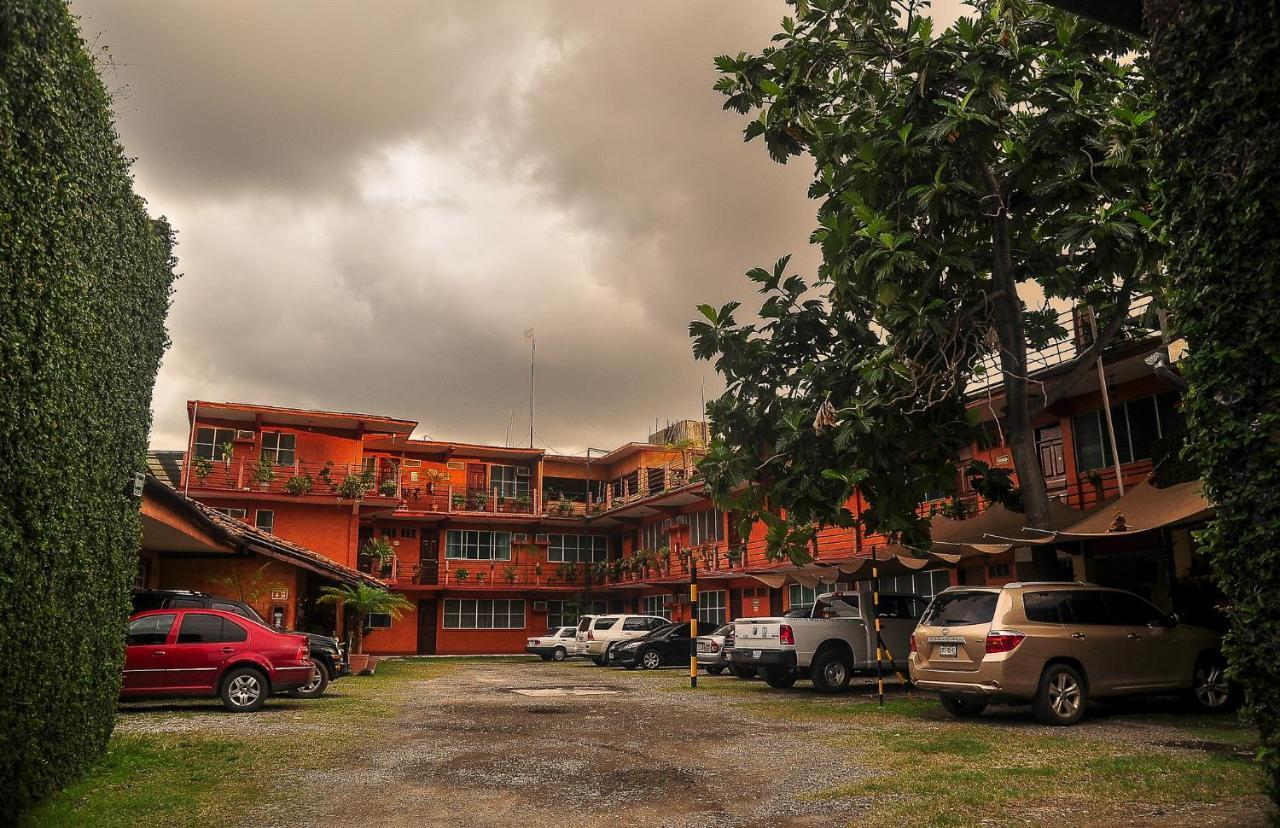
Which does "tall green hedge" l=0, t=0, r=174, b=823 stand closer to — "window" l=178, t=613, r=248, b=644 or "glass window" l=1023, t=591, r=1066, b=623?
"window" l=178, t=613, r=248, b=644

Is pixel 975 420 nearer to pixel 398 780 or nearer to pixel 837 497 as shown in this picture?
pixel 837 497

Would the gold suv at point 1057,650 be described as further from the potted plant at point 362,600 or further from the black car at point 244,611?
the potted plant at point 362,600

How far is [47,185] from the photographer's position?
20.4 ft

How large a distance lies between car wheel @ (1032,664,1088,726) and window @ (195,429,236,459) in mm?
32842

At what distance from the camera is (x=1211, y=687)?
12438mm

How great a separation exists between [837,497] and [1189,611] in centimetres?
678

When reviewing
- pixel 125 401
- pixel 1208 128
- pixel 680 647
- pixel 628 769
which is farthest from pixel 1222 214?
pixel 680 647

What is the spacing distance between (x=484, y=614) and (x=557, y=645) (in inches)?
362

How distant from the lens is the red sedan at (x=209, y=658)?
44.5 feet

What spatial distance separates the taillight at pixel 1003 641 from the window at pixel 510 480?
3484 cm

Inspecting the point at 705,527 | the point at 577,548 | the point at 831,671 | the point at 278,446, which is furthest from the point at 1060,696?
the point at 577,548

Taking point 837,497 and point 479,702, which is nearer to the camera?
point 837,497

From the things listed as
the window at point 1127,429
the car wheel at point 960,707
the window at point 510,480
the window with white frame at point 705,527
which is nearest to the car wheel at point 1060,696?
the car wheel at point 960,707

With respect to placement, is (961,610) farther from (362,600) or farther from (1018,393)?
(362,600)
